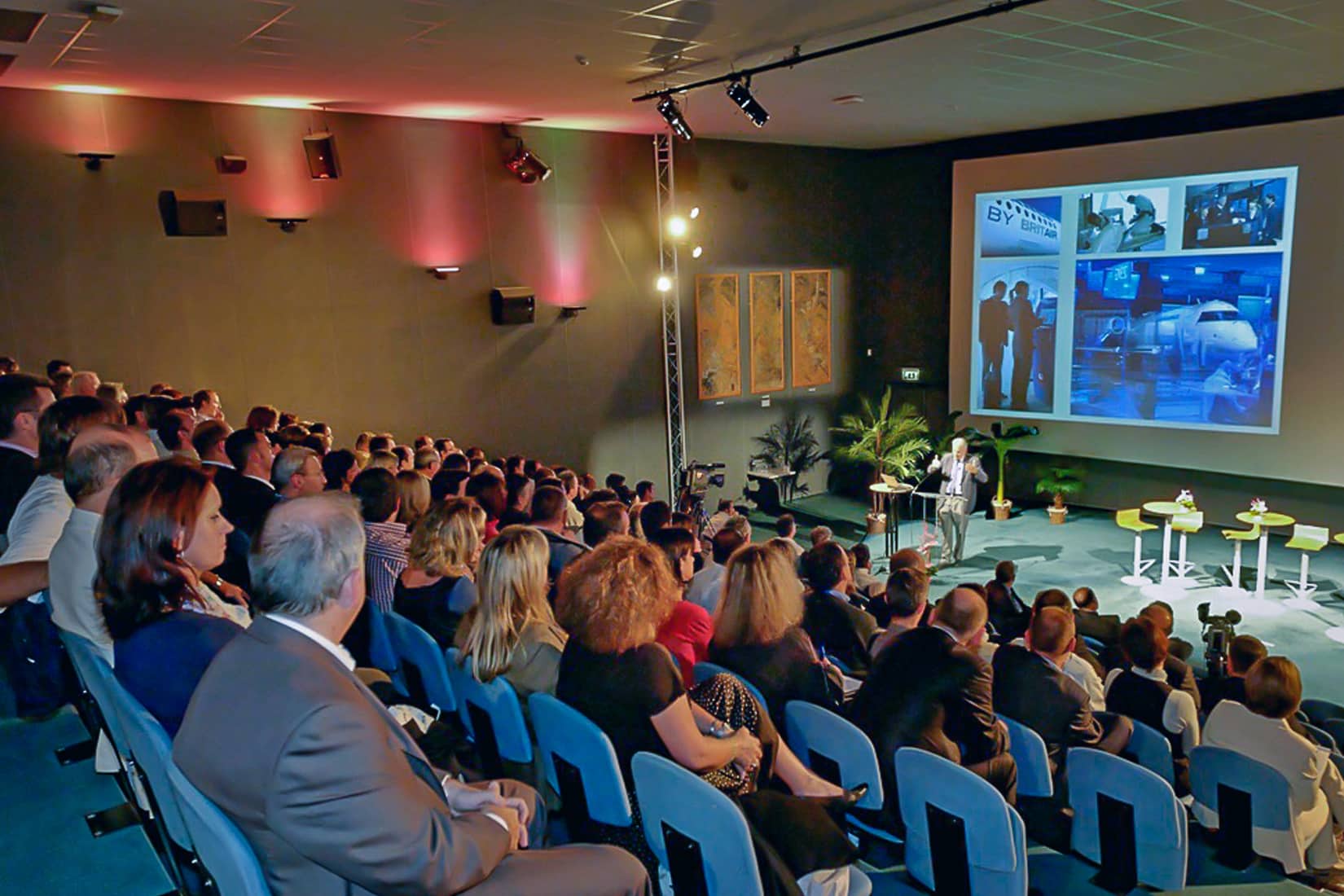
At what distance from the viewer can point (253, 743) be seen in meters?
1.50

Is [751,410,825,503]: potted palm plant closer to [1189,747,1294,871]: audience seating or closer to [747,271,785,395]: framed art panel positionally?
[747,271,785,395]: framed art panel

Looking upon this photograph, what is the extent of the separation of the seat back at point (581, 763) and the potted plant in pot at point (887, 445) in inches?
324

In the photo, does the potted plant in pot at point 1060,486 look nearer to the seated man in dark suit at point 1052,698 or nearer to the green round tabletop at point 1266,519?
the green round tabletop at point 1266,519

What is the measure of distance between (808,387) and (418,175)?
19.4 feet

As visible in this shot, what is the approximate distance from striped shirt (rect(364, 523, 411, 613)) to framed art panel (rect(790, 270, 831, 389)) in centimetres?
890

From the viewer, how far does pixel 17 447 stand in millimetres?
3676

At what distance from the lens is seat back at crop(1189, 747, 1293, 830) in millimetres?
3238

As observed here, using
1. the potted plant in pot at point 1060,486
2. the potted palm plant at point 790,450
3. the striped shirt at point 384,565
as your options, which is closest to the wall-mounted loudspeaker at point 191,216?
the striped shirt at point 384,565

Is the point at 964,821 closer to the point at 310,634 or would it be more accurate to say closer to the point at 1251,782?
the point at 1251,782

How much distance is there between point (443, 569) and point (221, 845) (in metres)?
2.22

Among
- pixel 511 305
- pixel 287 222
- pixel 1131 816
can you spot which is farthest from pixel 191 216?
pixel 1131 816

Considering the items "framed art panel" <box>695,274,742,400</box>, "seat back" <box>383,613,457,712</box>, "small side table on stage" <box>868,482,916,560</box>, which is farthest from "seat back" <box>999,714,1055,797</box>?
"framed art panel" <box>695,274,742,400</box>

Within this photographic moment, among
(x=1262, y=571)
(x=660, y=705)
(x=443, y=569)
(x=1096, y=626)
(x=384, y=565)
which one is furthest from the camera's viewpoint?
(x=1262, y=571)

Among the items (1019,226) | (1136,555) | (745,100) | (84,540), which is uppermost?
(745,100)
